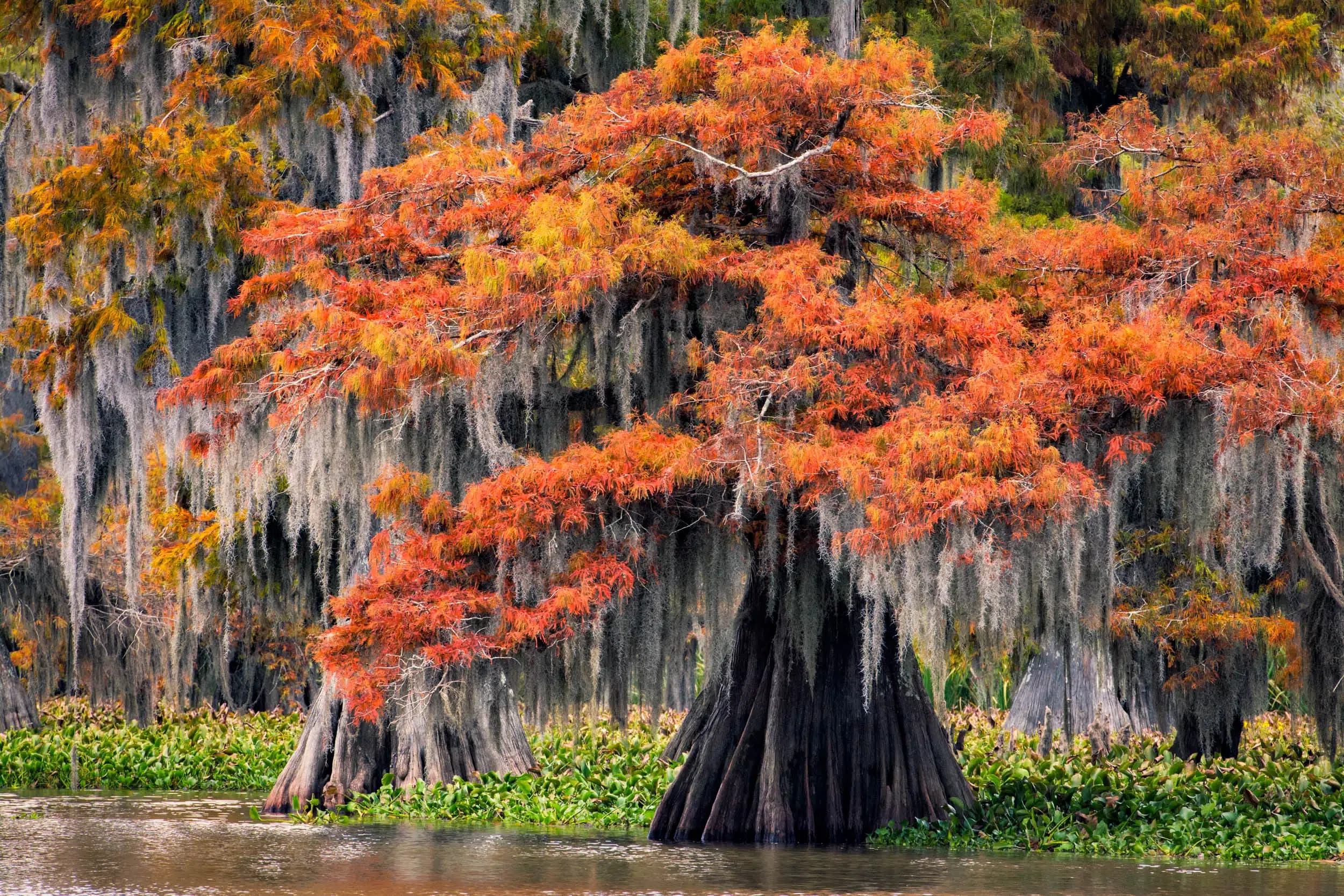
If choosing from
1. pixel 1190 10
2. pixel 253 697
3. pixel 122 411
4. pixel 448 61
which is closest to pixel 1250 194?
pixel 1190 10

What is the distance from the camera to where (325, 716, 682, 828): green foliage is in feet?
65.3

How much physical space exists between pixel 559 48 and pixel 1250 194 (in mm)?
10231

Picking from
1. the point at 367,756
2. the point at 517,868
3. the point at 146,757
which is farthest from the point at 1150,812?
the point at 146,757

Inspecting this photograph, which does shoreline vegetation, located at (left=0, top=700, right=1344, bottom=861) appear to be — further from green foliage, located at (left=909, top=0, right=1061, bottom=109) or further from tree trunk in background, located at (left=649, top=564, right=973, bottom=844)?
green foliage, located at (left=909, top=0, right=1061, bottom=109)

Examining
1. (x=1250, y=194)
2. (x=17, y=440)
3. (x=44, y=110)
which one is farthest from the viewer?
(x=17, y=440)

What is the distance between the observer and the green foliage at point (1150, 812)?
16.1m

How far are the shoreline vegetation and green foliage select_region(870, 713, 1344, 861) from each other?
0.02 m

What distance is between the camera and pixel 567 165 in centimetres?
1616

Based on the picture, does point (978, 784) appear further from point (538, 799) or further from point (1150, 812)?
point (538, 799)

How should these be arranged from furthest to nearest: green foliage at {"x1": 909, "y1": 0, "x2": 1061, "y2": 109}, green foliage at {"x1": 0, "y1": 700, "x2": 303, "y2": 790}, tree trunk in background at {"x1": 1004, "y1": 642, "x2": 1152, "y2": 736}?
tree trunk in background at {"x1": 1004, "y1": 642, "x2": 1152, "y2": 736} < green foliage at {"x1": 0, "y1": 700, "x2": 303, "y2": 790} < green foliage at {"x1": 909, "y1": 0, "x2": 1061, "y2": 109}

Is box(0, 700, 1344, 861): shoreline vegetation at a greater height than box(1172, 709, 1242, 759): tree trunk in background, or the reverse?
box(1172, 709, 1242, 759): tree trunk in background

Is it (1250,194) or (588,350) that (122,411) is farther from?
(1250,194)

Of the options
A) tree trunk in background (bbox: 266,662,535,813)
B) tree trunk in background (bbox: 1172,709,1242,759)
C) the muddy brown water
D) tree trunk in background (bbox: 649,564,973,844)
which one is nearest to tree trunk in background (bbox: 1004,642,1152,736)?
tree trunk in background (bbox: 1172,709,1242,759)

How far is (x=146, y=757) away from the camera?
1080 inches
